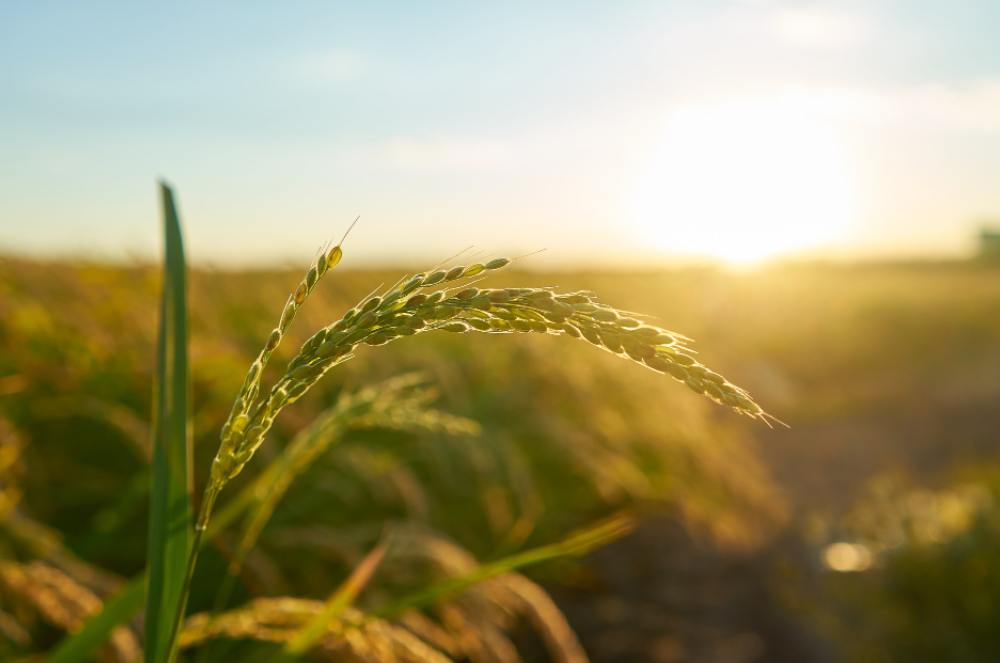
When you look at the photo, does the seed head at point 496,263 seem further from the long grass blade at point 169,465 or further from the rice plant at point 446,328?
the long grass blade at point 169,465

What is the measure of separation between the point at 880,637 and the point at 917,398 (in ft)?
36.9

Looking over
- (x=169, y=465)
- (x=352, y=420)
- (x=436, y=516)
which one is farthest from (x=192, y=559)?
(x=436, y=516)

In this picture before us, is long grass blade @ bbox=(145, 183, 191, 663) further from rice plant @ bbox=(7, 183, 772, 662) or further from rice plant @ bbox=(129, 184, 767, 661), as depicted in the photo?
rice plant @ bbox=(129, 184, 767, 661)

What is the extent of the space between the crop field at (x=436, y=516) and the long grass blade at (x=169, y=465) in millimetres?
263

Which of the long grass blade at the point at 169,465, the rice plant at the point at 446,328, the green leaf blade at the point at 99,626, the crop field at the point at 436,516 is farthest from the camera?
the crop field at the point at 436,516

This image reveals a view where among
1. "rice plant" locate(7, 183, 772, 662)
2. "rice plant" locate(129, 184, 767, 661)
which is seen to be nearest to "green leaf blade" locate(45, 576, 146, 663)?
"rice plant" locate(7, 183, 772, 662)

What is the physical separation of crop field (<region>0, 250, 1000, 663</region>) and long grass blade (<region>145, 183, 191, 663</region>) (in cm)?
26

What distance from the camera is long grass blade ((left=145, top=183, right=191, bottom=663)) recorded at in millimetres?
1065

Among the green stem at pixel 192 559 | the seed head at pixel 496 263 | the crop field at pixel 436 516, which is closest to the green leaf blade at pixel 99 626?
the crop field at pixel 436 516

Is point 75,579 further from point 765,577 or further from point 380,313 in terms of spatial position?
point 765,577

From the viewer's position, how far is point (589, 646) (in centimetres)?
415

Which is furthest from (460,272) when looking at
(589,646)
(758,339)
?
(758,339)

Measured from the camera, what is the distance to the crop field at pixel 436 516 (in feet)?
6.77

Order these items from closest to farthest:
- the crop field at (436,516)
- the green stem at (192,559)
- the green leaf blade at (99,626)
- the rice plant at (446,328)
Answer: the rice plant at (446,328)
the green stem at (192,559)
the green leaf blade at (99,626)
the crop field at (436,516)
